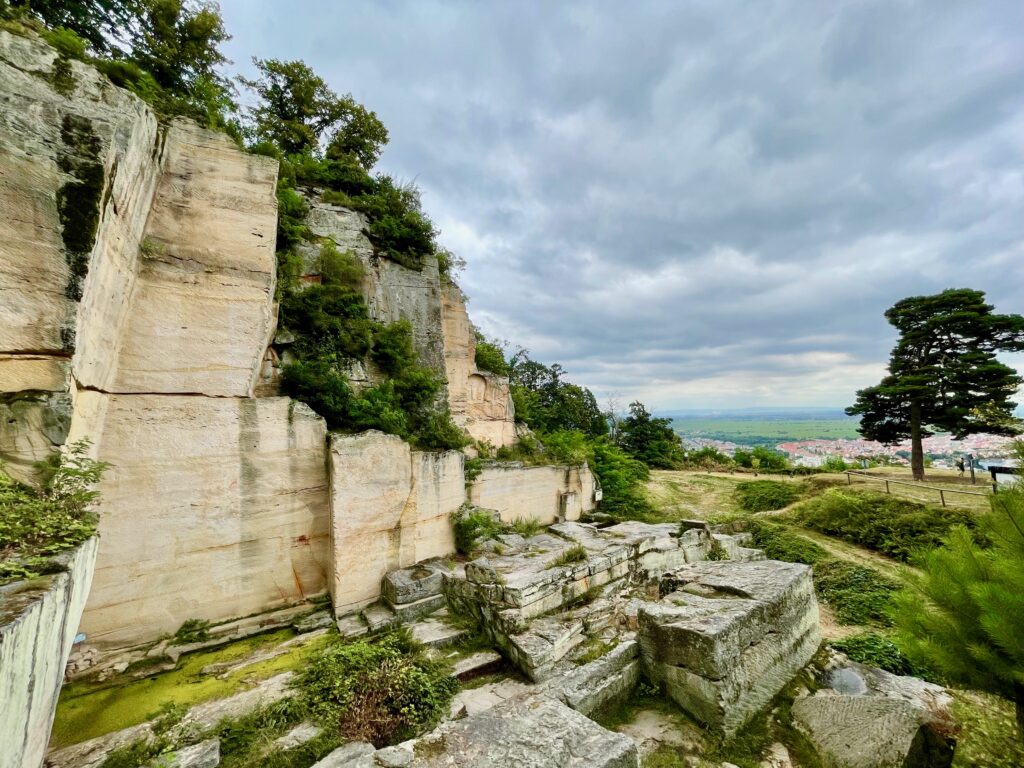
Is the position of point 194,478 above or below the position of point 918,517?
above

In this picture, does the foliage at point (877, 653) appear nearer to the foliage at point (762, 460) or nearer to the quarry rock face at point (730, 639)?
the quarry rock face at point (730, 639)

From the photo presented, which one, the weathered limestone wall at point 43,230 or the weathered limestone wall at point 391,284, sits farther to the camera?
the weathered limestone wall at point 391,284

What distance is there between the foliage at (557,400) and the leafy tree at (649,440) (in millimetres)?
2349

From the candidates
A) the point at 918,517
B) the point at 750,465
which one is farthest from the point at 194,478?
the point at 750,465

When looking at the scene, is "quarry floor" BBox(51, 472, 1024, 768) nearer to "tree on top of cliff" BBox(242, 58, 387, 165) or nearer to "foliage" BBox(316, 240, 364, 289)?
"foliage" BBox(316, 240, 364, 289)

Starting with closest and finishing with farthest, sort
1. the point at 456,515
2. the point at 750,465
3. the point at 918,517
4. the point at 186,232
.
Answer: the point at 186,232
the point at 456,515
the point at 918,517
the point at 750,465

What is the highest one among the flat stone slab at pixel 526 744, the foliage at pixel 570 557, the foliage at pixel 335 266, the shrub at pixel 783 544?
the foliage at pixel 335 266

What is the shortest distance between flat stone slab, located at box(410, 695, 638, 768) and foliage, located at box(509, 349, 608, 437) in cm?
1586

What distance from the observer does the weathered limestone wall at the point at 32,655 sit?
2.12m

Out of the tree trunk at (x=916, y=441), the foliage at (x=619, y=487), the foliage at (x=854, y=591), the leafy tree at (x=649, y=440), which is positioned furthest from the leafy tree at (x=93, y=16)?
the tree trunk at (x=916, y=441)

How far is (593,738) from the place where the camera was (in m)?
3.21

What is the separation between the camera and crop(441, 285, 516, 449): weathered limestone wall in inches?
430

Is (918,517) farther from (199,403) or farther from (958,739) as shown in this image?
(199,403)

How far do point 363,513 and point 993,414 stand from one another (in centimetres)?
807
